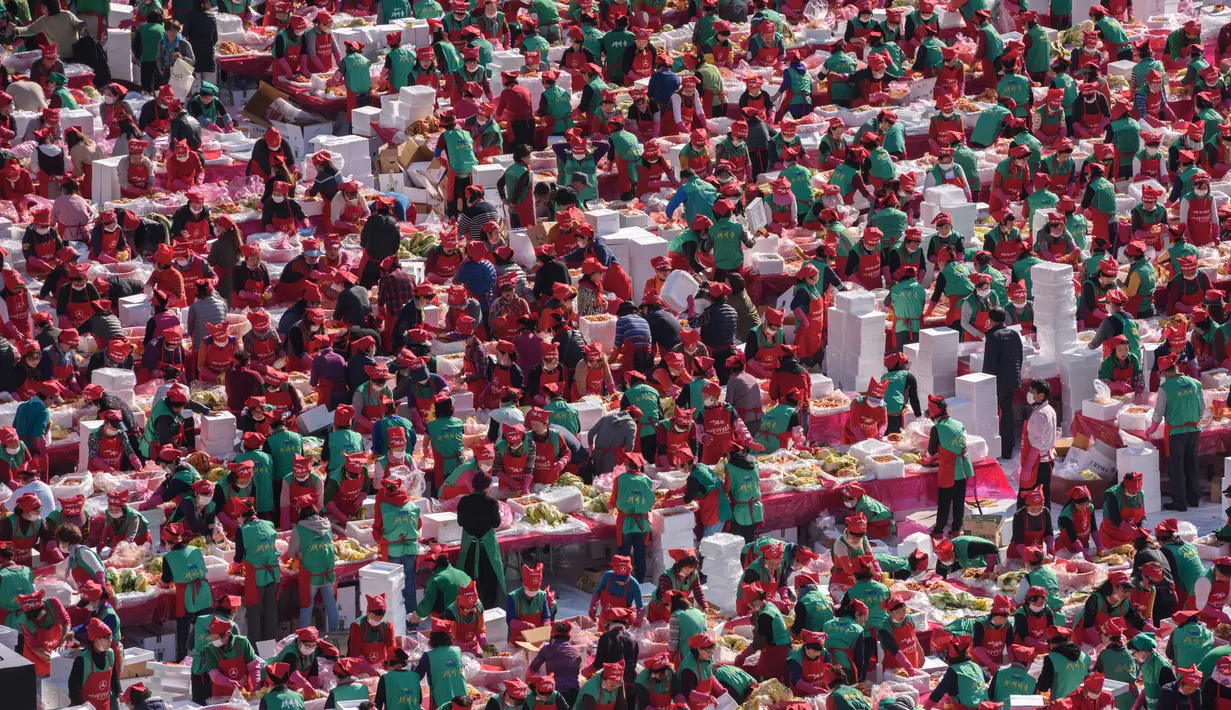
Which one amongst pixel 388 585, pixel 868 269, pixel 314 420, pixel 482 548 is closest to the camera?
pixel 388 585

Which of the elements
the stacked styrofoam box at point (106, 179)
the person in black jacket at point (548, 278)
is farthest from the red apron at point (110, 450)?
the stacked styrofoam box at point (106, 179)

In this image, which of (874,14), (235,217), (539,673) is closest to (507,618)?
(539,673)

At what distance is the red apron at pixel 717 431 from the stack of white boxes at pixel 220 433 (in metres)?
4.31

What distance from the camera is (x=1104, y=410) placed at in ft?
103

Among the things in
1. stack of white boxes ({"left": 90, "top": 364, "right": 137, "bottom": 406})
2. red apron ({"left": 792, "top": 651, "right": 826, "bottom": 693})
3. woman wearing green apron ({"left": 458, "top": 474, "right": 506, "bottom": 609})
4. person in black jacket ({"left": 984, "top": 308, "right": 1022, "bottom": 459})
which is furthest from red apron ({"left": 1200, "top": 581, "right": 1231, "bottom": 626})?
stack of white boxes ({"left": 90, "top": 364, "right": 137, "bottom": 406})

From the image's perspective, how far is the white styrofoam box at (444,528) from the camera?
93.2ft

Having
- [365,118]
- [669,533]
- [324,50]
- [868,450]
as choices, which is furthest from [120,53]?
[669,533]

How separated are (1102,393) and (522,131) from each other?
8.62 m

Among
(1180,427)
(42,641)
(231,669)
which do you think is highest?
(42,641)

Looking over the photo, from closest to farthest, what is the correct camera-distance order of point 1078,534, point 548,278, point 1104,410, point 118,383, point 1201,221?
point 1078,534 < point 118,383 < point 1104,410 < point 548,278 < point 1201,221

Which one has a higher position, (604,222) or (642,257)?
(604,222)

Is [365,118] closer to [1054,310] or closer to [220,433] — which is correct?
[220,433]

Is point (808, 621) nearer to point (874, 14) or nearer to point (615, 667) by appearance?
point (615, 667)

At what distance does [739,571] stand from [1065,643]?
346 centimetres
